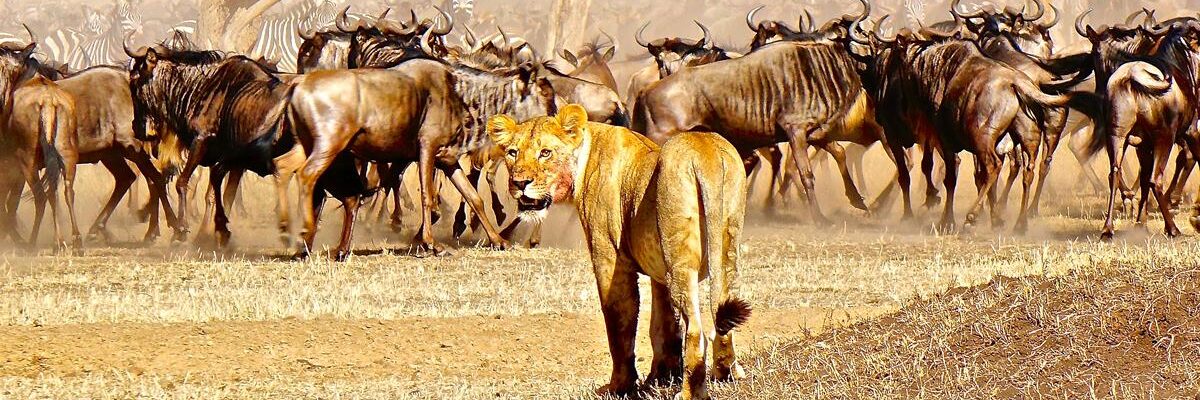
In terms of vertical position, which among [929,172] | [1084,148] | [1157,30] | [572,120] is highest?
[572,120]

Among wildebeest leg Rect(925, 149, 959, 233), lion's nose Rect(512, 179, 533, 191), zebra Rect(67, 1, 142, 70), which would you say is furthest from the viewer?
zebra Rect(67, 1, 142, 70)

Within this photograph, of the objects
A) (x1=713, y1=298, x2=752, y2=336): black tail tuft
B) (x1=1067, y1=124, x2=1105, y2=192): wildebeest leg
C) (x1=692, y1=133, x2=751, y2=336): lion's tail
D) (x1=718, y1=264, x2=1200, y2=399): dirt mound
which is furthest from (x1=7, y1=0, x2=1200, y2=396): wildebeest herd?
(x1=713, y1=298, x2=752, y2=336): black tail tuft

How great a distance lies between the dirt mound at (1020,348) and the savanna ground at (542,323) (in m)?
0.01

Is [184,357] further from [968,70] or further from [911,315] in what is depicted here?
[968,70]

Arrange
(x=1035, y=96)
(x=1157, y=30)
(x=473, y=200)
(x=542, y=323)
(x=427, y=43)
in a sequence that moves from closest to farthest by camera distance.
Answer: (x=542, y=323), (x=473, y=200), (x=1035, y=96), (x=1157, y=30), (x=427, y=43)

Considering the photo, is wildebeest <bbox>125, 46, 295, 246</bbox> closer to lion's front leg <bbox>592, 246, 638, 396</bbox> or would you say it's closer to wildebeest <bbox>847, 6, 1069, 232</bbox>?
wildebeest <bbox>847, 6, 1069, 232</bbox>

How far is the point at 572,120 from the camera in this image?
6.90 meters

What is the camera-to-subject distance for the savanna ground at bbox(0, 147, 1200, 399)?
734cm

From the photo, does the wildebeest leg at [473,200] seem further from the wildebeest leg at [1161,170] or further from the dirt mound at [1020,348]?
the dirt mound at [1020,348]

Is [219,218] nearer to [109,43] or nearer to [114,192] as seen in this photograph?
[114,192]

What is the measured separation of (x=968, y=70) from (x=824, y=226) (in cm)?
209

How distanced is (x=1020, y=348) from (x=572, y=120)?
2127 mm

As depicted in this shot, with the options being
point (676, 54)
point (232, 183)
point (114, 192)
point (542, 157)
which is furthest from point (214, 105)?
point (542, 157)

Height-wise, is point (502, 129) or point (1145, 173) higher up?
point (502, 129)
